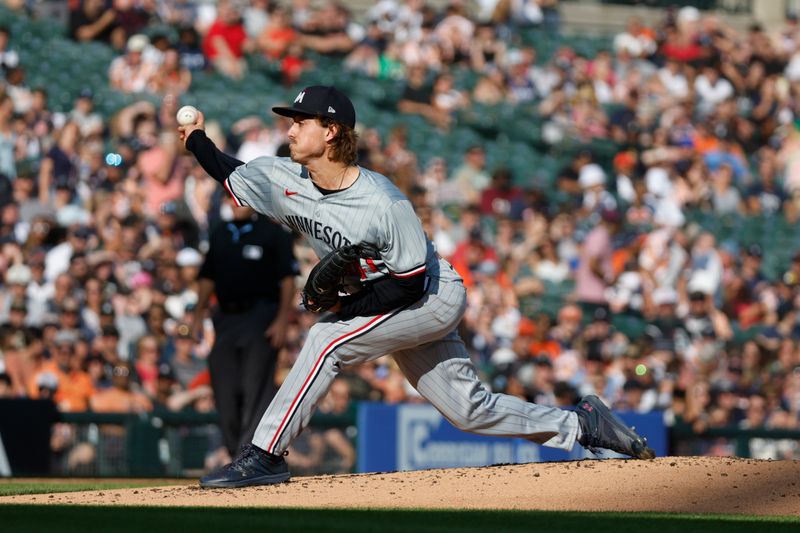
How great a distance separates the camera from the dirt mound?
6238mm

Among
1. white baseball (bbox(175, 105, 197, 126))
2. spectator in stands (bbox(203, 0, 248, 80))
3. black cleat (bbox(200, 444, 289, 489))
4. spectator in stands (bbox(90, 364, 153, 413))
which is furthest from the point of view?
spectator in stands (bbox(203, 0, 248, 80))

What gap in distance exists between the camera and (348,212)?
6.22 meters

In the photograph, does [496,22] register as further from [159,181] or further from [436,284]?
[436,284]

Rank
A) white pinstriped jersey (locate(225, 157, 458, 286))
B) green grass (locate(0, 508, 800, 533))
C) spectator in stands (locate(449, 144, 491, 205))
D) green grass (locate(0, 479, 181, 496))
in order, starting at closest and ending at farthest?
1. green grass (locate(0, 508, 800, 533))
2. white pinstriped jersey (locate(225, 157, 458, 286))
3. green grass (locate(0, 479, 181, 496))
4. spectator in stands (locate(449, 144, 491, 205))

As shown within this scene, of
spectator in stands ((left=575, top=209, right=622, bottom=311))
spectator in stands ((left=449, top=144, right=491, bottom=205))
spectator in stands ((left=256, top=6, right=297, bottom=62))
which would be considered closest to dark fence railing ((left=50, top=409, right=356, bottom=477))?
spectator in stands ((left=575, top=209, right=622, bottom=311))

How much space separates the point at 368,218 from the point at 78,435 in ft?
16.4

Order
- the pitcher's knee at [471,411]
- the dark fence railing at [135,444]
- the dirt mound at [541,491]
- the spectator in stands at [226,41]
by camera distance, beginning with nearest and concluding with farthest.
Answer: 1. the dirt mound at [541,491]
2. the pitcher's knee at [471,411]
3. the dark fence railing at [135,444]
4. the spectator in stands at [226,41]

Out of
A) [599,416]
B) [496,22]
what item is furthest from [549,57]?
[599,416]

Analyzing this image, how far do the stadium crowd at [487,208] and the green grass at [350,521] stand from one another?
5025 mm

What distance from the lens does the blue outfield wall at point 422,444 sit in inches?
426

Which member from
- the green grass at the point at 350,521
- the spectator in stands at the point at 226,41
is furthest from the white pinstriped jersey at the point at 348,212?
the spectator in stands at the point at 226,41

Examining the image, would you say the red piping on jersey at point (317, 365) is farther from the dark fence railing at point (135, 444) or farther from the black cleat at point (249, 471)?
the dark fence railing at point (135, 444)

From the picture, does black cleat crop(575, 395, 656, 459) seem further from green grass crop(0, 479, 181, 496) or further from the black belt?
the black belt

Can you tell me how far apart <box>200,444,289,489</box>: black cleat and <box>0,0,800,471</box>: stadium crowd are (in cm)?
427
